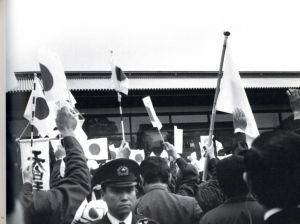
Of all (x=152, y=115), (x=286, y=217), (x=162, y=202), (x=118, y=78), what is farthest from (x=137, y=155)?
(x=286, y=217)

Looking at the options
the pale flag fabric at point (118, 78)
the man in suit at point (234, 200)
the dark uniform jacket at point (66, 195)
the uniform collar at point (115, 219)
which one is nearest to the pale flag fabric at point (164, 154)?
the pale flag fabric at point (118, 78)

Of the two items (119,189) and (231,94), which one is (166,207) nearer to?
(119,189)

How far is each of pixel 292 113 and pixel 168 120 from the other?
1.16 meters

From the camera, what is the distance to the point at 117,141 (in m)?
4.10

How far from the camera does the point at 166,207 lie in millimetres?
3469

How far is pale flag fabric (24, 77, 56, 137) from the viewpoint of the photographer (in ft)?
11.8

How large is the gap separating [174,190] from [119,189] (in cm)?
51

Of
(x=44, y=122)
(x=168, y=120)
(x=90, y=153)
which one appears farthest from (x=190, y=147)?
(x=44, y=122)

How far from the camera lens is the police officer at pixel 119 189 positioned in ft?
11.2

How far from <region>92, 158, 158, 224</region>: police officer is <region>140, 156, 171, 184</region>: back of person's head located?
0.06 meters

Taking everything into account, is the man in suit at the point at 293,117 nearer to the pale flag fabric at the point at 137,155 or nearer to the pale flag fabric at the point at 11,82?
the pale flag fabric at the point at 137,155

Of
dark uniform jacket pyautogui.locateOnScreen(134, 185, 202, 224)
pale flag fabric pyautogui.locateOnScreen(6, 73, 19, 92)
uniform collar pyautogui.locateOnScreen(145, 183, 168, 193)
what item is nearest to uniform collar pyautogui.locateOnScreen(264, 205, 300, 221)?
dark uniform jacket pyautogui.locateOnScreen(134, 185, 202, 224)

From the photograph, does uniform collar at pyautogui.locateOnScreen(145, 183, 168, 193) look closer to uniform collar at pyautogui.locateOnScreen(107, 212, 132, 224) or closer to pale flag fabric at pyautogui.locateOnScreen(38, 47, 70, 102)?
uniform collar at pyautogui.locateOnScreen(107, 212, 132, 224)

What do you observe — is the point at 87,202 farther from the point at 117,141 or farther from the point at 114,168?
the point at 117,141
